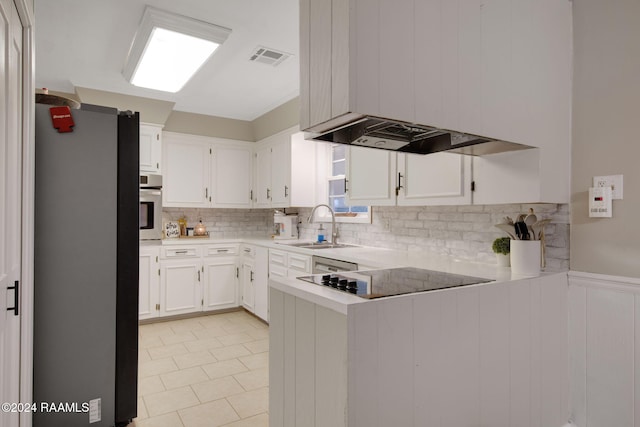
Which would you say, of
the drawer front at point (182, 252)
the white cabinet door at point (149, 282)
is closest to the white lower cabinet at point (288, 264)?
the drawer front at point (182, 252)

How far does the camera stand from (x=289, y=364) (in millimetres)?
1516

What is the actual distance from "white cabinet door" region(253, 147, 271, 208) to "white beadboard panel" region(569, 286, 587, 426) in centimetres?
362

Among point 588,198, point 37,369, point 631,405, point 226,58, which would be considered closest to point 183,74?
point 226,58

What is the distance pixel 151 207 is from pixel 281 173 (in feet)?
5.40

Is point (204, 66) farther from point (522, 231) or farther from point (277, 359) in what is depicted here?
point (522, 231)

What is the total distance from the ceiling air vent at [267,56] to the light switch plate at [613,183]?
246cm

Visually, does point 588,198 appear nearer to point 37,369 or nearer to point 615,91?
point 615,91

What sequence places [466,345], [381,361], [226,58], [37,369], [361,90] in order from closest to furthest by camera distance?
[361,90], [381,361], [466,345], [37,369], [226,58]

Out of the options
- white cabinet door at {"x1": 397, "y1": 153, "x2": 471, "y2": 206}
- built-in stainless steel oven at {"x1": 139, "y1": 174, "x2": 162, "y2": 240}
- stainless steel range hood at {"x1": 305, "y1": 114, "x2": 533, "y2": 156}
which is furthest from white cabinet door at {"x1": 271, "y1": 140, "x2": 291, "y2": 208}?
stainless steel range hood at {"x1": 305, "y1": 114, "x2": 533, "y2": 156}

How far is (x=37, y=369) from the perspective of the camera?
1.84 m

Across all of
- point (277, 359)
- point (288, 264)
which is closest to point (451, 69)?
point (277, 359)

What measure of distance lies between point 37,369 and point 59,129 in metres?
1.23

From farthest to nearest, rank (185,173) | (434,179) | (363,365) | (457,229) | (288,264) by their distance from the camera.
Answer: (185,173) → (288,264) → (457,229) → (434,179) → (363,365)

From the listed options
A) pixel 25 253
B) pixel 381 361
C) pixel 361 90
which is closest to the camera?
pixel 361 90
